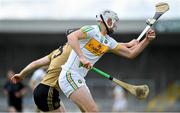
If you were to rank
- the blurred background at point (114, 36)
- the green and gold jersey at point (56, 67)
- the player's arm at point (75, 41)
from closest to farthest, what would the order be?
the player's arm at point (75, 41) < the green and gold jersey at point (56, 67) < the blurred background at point (114, 36)

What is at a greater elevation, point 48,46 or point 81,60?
point 81,60

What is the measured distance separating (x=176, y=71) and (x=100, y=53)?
870 inches

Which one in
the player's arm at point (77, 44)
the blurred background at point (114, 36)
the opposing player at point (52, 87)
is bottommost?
the blurred background at point (114, 36)

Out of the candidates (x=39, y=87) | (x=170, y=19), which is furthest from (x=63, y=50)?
(x=170, y=19)

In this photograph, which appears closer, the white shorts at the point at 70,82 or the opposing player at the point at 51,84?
the white shorts at the point at 70,82

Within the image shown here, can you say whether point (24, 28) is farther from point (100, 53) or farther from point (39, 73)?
point (100, 53)

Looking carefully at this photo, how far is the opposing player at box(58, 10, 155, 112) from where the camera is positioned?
1048cm

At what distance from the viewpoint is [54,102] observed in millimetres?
11258

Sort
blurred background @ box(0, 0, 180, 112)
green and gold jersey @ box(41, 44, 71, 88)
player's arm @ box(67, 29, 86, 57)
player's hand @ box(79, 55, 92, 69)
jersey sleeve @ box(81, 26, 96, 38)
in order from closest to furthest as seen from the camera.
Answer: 1. player's hand @ box(79, 55, 92, 69)
2. player's arm @ box(67, 29, 86, 57)
3. jersey sleeve @ box(81, 26, 96, 38)
4. green and gold jersey @ box(41, 44, 71, 88)
5. blurred background @ box(0, 0, 180, 112)

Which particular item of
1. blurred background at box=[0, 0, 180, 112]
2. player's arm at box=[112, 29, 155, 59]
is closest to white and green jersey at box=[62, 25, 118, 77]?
player's arm at box=[112, 29, 155, 59]

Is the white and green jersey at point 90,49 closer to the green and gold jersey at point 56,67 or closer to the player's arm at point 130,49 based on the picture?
the green and gold jersey at point 56,67

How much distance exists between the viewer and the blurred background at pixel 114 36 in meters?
29.9

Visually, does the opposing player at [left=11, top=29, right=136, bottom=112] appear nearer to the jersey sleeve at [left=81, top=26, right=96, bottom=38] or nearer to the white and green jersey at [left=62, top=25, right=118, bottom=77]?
the white and green jersey at [left=62, top=25, right=118, bottom=77]

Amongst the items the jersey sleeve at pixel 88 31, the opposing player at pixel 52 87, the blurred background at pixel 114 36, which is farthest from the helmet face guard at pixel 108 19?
the blurred background at pixel 114 36
